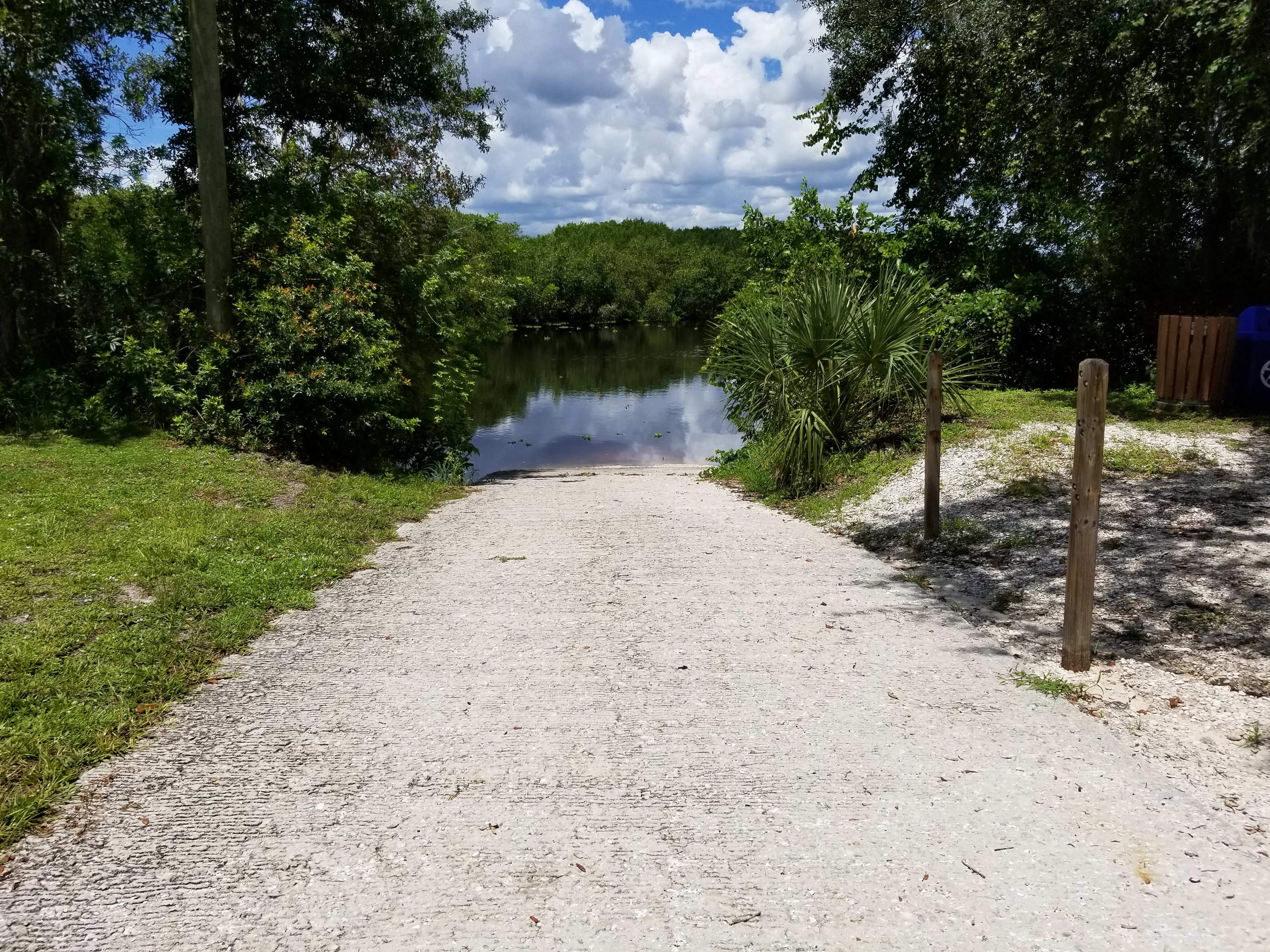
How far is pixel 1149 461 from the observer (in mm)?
9125

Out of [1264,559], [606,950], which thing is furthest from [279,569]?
[1264,559]

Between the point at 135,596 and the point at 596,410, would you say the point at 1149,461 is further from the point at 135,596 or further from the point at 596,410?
the point at 596,410

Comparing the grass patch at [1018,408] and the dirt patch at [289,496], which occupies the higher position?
the grass patch at [1018,408]

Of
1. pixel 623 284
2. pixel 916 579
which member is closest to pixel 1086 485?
pixel 916 579

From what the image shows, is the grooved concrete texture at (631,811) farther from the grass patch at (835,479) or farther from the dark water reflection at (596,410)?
the dark water reflection at (596,410)

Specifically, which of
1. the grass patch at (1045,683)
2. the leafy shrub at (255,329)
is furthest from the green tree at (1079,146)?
the leafy shrub at (255,329)

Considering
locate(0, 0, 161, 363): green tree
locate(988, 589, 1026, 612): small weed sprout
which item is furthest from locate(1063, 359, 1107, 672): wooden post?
locate(0, 0, 161, 363): green tree

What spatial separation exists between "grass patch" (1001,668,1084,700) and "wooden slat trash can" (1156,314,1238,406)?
9.19 meters

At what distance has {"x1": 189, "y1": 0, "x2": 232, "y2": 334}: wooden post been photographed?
10938 millimetres

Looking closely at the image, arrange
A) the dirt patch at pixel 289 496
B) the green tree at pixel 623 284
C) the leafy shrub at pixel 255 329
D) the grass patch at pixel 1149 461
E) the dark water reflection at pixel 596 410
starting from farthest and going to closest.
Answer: the green tree at pixel 623 284, the dark water reflection at pixel 596 410, the leafy shrub at pixel 255 329, the grass patch at pixel 1149 461, the dirt patch at pixel 289 496

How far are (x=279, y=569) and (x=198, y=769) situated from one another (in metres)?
2.99

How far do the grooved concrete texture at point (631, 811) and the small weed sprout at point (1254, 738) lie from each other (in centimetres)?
51

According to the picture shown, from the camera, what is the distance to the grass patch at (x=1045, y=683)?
14.4ft

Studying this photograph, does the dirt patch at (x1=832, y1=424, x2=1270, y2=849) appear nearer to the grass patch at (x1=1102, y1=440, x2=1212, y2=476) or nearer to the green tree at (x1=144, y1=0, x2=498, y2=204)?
the grass patch at (x1=1102, y1=440, x2=1212, y2=476)
